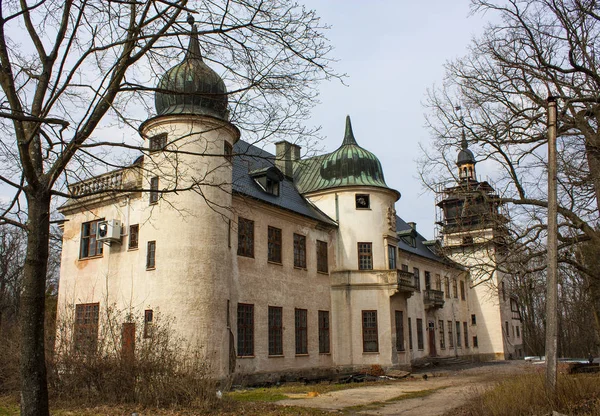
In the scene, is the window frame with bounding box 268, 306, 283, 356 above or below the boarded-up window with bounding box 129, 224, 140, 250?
below

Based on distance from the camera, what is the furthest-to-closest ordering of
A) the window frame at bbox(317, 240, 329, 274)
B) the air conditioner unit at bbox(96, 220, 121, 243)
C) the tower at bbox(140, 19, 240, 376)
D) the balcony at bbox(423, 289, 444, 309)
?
the balcony at bbox(423, 289, 444, 309)
the window frame at bbox(317, 240, 329, 274)
the air conditioner unit at bbox(96, 220, 121, 243)
the tower at bbox(140, 19, 240, 376)

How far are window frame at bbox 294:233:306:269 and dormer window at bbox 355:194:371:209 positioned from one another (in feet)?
12.9

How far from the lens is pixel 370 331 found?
27672 millimetres

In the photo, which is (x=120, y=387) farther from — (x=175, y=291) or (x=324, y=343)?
(x=324, y=343)

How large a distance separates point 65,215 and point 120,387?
14130 mm

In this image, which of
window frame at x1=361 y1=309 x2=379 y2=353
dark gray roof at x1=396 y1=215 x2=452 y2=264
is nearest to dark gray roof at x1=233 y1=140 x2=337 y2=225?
window frame at x1=361 y1=309 x2=379 y2=353

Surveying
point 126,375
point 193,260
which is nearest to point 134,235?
point 193,260

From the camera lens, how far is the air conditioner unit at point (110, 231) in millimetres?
21766

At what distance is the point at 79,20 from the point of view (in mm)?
8773

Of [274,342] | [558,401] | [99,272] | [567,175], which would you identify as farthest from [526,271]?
[99,272]

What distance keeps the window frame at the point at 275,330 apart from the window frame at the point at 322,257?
13.9ft

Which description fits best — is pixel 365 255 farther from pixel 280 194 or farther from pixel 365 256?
pixel 280 194

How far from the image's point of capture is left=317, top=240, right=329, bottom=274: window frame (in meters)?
27.5

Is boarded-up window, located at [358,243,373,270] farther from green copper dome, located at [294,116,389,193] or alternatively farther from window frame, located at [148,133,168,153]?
window frame, located at [148,133,168,153]
